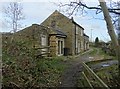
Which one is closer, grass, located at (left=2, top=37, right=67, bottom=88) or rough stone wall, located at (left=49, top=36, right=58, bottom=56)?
grass, located at (left=2, top=37, right=67, bottom=88)

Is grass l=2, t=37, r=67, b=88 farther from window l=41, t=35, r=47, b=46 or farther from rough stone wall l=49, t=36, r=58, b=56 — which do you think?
rough stone wall l=49, t=36, r=58, b=56

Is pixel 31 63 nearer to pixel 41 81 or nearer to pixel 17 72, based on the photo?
pixel 41 81

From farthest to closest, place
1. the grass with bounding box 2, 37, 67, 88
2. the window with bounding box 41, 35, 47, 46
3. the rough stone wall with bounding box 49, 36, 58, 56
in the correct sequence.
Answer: the rough stone wall with bounding box 49, 36, 58, 56, the window with bounding box 41, 35, 47, 46, the grass with bounding box 2, 37, 67, 88

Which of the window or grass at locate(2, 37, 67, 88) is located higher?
the window

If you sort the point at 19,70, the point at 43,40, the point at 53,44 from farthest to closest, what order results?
the point at 53,44 → the point at 43,40 → the point at 19,70

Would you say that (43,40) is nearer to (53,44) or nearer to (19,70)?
(53,44)

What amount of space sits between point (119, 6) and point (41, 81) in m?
2.98

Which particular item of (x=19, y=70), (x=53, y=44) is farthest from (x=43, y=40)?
(x=19, y=70)

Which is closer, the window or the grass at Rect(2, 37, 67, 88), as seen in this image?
the grass at Rect(2, 37, 67, 88)

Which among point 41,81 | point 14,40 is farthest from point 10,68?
→ point 14,40

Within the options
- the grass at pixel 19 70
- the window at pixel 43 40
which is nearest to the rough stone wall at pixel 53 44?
the window at pixel 43 40

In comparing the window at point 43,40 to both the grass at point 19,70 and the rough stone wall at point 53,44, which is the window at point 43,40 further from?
the grass at point 19,70

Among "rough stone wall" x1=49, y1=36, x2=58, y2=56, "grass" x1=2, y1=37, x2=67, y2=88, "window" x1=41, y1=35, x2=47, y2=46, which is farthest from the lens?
"rough stone wall" x1=49, y1=36, x2=58, y2=56

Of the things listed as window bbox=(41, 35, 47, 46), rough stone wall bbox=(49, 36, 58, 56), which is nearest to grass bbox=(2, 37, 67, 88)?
window bbox=(41, 35, 47, 46)
